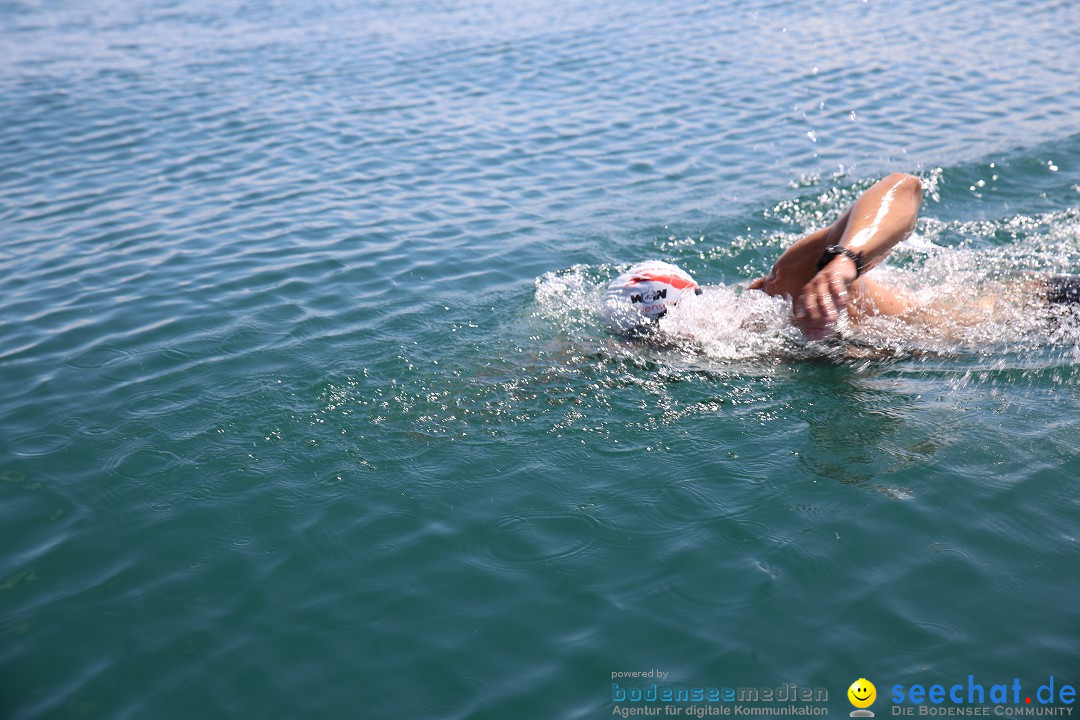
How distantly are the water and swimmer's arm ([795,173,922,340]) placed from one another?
92 centimetres

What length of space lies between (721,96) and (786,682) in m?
13.5

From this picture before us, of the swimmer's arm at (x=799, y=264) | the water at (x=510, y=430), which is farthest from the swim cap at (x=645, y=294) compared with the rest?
the swimmer's arm at (x=799, y=264)

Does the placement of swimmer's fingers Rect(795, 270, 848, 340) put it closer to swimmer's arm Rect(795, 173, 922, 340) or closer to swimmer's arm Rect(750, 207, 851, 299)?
swimmer's arm Rect(795, 173, 922, 340)

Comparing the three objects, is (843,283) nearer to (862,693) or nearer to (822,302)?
(822,302)

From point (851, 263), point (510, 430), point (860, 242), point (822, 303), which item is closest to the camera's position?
point (822, 303)

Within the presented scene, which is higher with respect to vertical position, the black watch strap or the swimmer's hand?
the black watch strap

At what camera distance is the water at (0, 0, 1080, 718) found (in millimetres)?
4508

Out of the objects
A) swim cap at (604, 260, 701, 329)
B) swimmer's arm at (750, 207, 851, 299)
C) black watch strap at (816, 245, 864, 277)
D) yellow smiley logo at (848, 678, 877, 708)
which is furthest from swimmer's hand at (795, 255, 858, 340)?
yellow smiley logo at (848, 678, 877, 708)

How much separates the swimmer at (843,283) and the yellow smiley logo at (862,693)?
2.36 m

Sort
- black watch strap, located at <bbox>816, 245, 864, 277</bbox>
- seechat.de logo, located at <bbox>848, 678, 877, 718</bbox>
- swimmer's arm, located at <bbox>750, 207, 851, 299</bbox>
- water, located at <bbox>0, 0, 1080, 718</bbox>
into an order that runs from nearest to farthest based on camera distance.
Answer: seechat.de logo, located at <bbox>848, 678, 877, 718</bbox>
water, located at <bbox>0, 0, 1080, 718</bbox>
black watch strap, located at <bbox>816, 245, 864, 277</bbox>
swimmer's arm, located at <bbox>750, 207, 851, 299</bbox>

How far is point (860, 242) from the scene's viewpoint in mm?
6164

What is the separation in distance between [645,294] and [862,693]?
401 cm

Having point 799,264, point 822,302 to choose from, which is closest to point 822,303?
point 822,302

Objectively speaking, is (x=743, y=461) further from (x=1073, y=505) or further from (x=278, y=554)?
(x=278, y=554)
